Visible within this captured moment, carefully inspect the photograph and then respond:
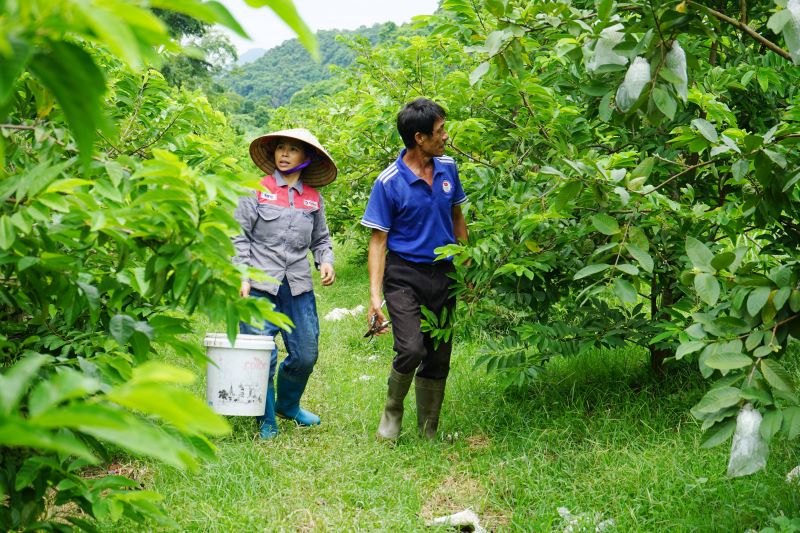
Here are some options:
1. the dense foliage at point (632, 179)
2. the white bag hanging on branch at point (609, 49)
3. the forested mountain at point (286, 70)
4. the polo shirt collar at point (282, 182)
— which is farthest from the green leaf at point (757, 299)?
the forested mountain at point (286, 70)

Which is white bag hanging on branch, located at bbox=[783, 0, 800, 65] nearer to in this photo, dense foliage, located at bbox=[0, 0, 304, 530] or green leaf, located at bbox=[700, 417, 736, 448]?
green leaf, located at bbox=[700, 417, 736, 448]

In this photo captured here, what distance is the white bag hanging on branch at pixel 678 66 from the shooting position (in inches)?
82.5

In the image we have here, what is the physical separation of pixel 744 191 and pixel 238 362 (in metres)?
2.54

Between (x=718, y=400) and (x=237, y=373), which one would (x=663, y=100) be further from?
(x=237, y=373)

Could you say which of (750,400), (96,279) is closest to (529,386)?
(750,400)

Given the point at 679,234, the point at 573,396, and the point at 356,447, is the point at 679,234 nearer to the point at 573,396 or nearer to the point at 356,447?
the point at 573,396

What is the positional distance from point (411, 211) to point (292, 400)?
54.2 inches

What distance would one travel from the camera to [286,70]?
6594cm

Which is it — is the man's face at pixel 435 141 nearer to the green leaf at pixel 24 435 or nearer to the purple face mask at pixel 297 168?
the purple face mask at pixel 297 168

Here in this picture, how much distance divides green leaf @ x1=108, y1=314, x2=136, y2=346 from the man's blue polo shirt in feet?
7.97

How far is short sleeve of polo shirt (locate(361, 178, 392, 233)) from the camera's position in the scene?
4.11 meters

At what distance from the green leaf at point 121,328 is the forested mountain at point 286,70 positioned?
183 feet

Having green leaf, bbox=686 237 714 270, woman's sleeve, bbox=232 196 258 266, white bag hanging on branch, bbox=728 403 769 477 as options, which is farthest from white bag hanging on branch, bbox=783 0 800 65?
woman's sleeve, bbox=232 196 258 266

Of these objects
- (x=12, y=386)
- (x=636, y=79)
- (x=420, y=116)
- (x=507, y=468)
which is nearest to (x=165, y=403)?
(x=12, y=386)
